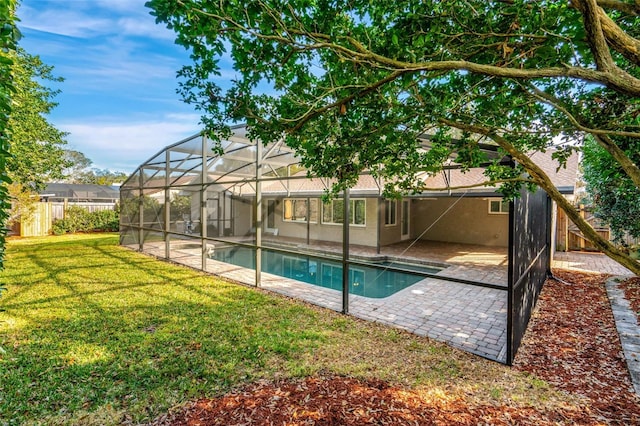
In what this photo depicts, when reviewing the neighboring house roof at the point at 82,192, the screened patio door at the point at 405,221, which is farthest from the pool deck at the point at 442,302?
the neighboring house roof at the point at 82,192

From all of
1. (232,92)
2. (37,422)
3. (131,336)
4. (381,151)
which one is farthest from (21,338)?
(381,151)

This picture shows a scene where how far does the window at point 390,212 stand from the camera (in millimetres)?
13952

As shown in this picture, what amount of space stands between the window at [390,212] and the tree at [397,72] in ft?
35.2

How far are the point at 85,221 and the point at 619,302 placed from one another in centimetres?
2253

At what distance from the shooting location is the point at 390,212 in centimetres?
1431

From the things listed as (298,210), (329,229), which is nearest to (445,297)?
(329,229)

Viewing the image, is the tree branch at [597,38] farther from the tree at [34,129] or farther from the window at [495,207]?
the window at [495,207]

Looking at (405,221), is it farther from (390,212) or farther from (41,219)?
(41,219)

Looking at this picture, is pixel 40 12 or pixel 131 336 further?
pixel 40 12

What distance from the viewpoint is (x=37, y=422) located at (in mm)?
2750

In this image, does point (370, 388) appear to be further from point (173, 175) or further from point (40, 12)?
point (173, 175)

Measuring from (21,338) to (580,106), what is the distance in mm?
7397

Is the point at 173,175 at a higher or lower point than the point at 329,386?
higher

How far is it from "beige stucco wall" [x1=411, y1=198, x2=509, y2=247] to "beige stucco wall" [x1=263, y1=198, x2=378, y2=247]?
2910 millimetres
